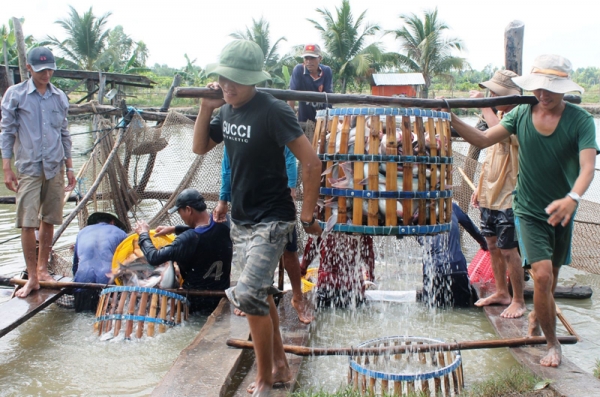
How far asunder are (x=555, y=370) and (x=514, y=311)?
1328 millimetres

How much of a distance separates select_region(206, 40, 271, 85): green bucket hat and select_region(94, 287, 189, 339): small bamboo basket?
2.56 metres

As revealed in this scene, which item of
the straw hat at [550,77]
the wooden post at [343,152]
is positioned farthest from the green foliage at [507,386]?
the straw hat at [550,77]

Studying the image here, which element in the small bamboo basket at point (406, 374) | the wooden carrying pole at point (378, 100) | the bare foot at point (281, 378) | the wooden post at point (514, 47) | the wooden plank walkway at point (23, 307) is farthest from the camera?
the wooden post at point (514, 47)

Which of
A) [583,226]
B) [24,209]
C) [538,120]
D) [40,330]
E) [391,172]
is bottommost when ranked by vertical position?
[40,330]

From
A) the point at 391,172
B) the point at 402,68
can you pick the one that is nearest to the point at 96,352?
the point at 391,172

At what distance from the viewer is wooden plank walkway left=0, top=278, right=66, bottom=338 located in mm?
4998

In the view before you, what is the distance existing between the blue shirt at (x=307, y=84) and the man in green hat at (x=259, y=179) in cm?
418

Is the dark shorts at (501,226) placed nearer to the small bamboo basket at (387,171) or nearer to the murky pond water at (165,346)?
the murky pond water at (165,346)

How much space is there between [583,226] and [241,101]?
5.40 meters

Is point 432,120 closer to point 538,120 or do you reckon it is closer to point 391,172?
point 391,172

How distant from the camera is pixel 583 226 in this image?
7348mm

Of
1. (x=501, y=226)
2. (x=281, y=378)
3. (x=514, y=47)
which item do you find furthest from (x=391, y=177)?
(x=514, y=47)

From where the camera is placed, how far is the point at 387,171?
3.88m

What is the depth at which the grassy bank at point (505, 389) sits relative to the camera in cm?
372
